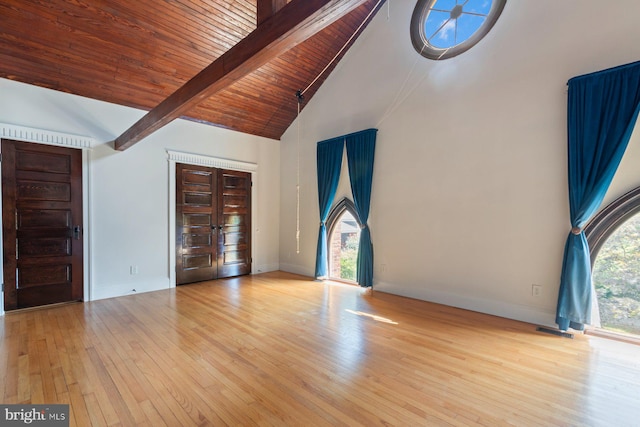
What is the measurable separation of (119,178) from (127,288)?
5.59 feet

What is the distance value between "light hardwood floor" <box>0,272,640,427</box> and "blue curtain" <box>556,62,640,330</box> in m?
0.41

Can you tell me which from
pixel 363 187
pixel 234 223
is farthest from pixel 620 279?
pixel 234 223

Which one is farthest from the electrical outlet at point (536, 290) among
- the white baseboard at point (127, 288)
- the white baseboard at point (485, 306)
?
the white baseboard at point (127, 288)

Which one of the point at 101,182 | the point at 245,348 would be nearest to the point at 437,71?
the point at 245,348

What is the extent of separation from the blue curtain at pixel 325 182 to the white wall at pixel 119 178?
207cm

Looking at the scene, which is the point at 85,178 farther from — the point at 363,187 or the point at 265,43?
the point at 363,187

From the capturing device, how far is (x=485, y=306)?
3.62 metres

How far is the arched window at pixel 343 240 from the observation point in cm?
523

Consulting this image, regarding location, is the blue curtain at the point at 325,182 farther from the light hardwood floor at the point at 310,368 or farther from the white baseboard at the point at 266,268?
the light hardwood floor at the point at 310,368

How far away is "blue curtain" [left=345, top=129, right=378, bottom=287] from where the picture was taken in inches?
185

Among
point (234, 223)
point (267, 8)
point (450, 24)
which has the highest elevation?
point (450, 24)

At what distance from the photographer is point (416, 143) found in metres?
4.27

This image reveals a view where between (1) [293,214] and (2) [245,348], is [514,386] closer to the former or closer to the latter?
(2) [245,348]

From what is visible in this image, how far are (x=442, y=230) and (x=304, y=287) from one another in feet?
7.97
